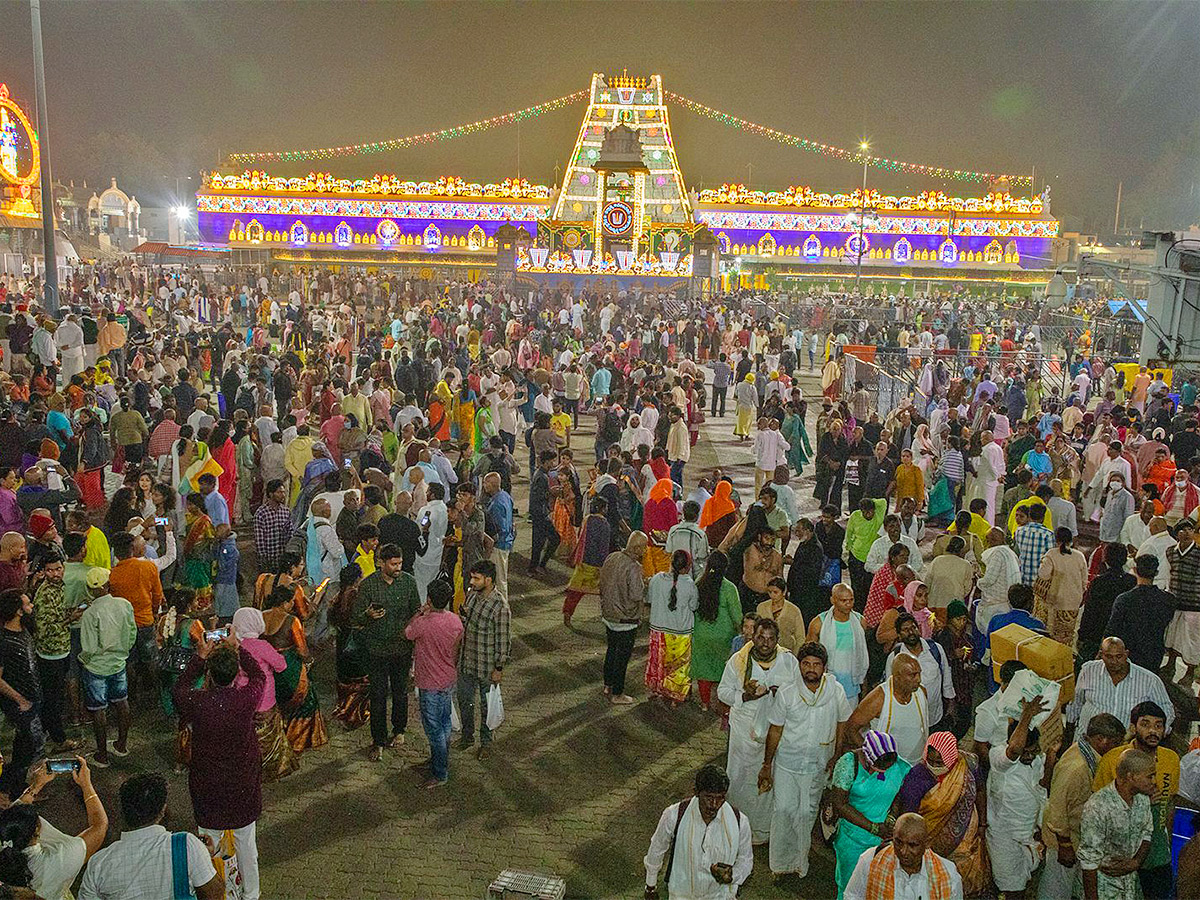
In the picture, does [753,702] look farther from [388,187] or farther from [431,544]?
[388,187]

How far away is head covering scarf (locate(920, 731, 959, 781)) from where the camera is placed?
15.1 ft

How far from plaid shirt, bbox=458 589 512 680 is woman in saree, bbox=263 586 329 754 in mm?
987

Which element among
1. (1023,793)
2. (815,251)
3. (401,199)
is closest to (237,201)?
(401,199)

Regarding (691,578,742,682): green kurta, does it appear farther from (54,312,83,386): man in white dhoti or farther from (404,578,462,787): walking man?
(54,312,83,386): man in white dhoti

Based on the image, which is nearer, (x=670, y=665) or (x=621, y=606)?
(x=621, y=606)

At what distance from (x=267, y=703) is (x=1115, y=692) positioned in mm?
4632

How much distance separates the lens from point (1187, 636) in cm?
732

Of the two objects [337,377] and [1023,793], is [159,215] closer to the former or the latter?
[337,377]

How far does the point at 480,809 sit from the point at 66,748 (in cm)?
276

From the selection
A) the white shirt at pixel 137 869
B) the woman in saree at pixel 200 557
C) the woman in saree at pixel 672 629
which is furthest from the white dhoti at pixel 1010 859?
the woman in saree at pixel 200 557

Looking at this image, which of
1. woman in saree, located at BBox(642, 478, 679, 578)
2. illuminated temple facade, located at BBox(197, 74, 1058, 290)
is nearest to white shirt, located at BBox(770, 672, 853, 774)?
woman in saree, located at BBox(642, 478, 679, 578)

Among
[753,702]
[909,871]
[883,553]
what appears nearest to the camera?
[909,871]

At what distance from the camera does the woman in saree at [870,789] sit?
15.3 feet

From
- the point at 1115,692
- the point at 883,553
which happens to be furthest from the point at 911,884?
the point at 883,553
